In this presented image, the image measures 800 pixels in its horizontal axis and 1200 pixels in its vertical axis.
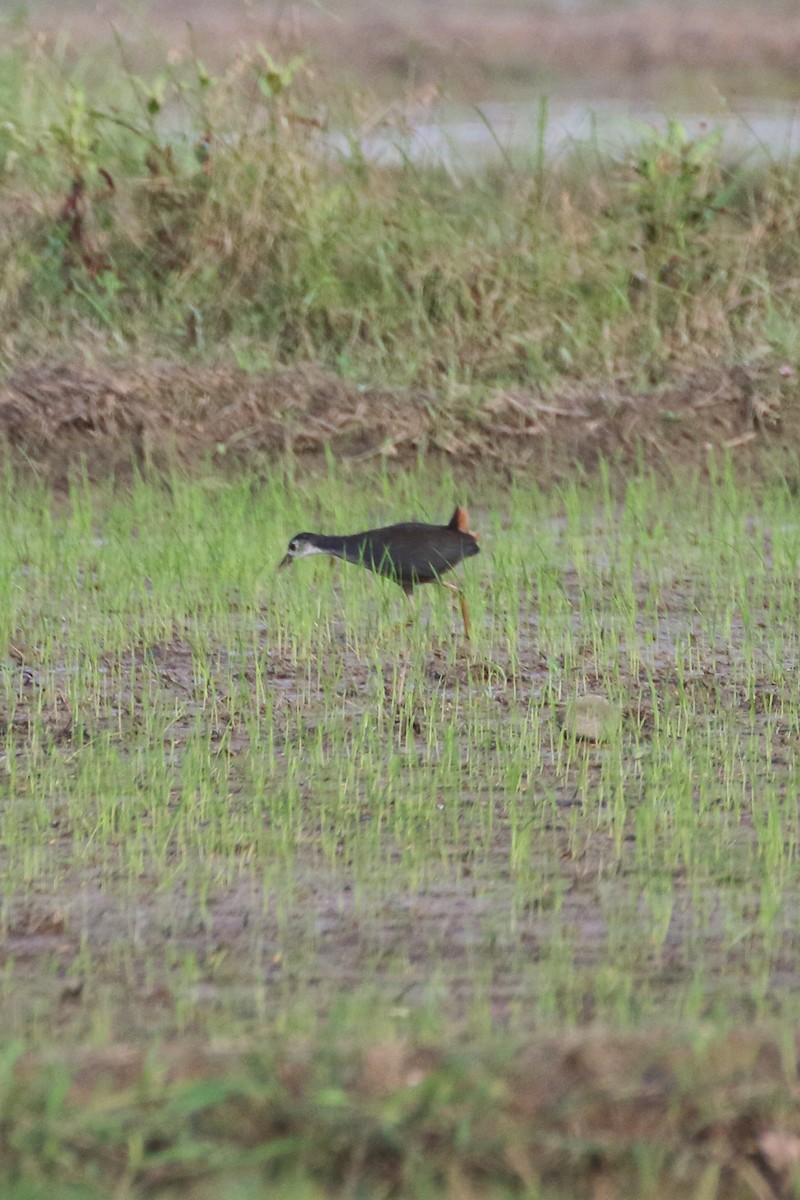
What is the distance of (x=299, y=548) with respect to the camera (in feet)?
19.8

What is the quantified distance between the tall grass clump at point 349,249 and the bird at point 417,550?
3267 millimetres

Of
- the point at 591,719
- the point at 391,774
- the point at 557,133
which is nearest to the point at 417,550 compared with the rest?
the point at 591,719

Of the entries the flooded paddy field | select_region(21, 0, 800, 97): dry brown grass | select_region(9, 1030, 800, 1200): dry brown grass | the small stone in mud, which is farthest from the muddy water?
select_region(9, 1030, 800, 1200): dry brown grass

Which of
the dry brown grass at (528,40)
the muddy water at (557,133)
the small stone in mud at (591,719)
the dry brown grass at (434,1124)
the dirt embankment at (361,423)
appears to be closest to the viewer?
the dry brown grass at (434,1124)

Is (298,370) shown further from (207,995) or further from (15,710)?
(207,995)

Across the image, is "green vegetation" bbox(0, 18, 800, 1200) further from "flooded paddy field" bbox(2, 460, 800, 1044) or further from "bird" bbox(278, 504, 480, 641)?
"bird" bbox(278, 504, 480, 641)

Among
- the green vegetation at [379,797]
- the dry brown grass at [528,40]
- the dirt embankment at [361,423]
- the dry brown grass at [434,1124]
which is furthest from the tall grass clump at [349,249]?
the dry brown grass at [434,1124]

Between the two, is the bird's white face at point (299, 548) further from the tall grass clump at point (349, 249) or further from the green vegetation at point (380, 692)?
the tall grass clump at point (349, 249)

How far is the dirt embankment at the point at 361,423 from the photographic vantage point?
27.2 feet

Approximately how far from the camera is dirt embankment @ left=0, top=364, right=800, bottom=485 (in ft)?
27.2

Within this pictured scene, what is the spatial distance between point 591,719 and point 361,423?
378cm

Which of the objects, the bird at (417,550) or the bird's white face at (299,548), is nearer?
the bird at (417,550)

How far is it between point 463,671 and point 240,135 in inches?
193

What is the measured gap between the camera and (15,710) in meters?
5.07
